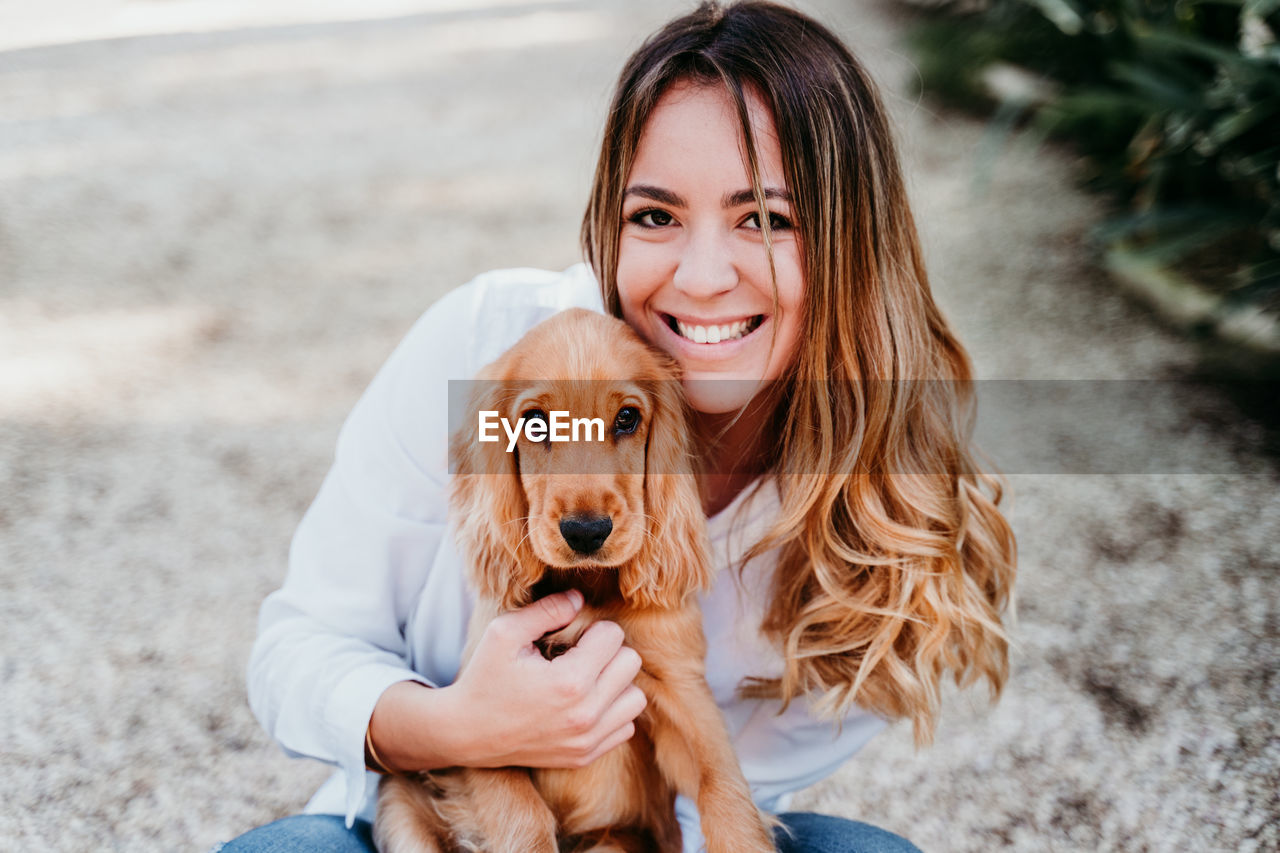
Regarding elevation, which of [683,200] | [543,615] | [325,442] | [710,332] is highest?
[683,200]

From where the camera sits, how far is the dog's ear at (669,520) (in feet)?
5.52

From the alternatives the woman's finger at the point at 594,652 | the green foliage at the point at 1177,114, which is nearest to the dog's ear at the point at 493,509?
the woman's finger at the point at 594,652

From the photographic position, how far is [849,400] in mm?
1910

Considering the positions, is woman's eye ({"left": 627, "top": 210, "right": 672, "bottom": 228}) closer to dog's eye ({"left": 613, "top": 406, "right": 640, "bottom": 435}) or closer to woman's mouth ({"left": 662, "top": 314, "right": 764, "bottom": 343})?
woman's mouth ({"left": 662, "top": 314, "right": 764, "bottom": 343})

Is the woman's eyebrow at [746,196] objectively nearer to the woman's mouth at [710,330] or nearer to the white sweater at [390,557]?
the woman's mouth at [710,330]

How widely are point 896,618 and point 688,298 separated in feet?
2.48

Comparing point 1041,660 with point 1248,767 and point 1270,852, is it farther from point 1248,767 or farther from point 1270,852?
point 1270,852

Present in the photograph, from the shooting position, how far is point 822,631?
198 cm

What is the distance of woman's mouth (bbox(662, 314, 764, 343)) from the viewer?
5.86ft

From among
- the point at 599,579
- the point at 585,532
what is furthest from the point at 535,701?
the point at 585,532

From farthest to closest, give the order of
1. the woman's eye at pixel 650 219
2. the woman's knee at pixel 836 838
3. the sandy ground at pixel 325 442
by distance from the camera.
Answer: the sandy ground at pixel 325 442, the woman's knee at pixel 836 838, the woman's eye at pixel 650 219

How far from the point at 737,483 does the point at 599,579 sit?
0.47 m

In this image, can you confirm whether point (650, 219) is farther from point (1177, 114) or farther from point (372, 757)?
point (1177, 114)

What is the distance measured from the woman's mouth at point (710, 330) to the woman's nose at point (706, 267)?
10 centimetres
